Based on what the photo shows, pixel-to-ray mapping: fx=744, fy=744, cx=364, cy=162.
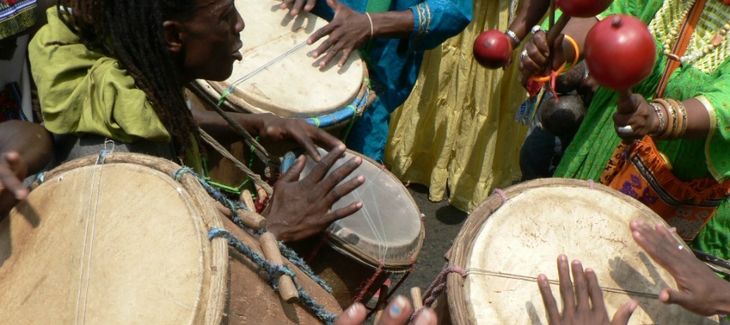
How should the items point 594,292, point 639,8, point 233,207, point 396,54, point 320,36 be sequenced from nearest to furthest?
1. point 233,207
2. point 594,292
3. point 639,8
4. point 320,36
5. point 396,54

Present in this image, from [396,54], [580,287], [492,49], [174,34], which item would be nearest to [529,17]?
[492,49]

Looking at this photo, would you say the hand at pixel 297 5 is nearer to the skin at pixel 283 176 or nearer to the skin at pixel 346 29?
the skin at pixel 346 29

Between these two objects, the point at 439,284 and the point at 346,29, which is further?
the point at 346,29

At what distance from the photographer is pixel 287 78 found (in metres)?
2.51

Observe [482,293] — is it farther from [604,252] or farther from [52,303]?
[52,303]

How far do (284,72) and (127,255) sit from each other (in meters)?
1.30

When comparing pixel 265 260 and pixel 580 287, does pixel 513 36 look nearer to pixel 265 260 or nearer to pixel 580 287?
pixel 580 287

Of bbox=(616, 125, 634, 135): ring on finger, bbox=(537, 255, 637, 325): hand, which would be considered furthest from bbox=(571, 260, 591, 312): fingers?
bbox=(616, 125, 634, 135): ring on finger

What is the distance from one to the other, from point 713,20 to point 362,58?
1.22 metres

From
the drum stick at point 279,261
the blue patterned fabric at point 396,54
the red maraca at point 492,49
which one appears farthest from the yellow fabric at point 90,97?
the blue patterned fabric at point 396,54

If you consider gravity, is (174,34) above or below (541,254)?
above

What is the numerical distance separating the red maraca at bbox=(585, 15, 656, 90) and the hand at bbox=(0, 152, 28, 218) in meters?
1.33

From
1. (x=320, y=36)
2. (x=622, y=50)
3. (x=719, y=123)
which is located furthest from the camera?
(x=320, y=36)

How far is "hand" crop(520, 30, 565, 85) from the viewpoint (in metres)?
2.35
